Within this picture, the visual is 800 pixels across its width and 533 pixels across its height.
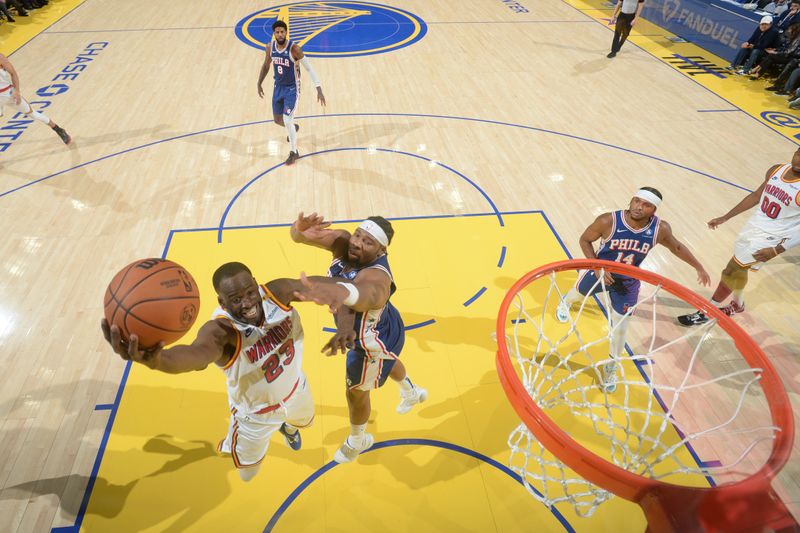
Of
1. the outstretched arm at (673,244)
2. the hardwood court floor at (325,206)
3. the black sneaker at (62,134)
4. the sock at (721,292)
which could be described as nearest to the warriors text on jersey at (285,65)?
the hardwood court floor at (325,206)

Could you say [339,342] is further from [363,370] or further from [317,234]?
[317,234]

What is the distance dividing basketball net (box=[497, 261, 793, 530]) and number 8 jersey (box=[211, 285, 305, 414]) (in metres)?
1.17

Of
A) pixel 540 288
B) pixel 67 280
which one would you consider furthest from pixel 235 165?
pixel 540 288

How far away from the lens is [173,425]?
11.8 feet

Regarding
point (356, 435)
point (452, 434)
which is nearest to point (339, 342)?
point (356, 435)

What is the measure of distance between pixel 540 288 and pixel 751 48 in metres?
8.68

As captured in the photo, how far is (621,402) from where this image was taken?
3.87 meters

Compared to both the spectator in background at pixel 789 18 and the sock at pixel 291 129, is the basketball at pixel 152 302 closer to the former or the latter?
the sock at pixel 291 129

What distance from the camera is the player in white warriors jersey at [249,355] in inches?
85.6

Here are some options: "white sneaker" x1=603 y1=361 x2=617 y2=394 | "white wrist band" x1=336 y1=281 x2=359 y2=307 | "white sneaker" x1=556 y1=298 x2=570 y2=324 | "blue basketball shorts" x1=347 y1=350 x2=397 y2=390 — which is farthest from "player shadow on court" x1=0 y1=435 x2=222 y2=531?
"white sneaker" x1=556 y1=298 x2=570 y2=324

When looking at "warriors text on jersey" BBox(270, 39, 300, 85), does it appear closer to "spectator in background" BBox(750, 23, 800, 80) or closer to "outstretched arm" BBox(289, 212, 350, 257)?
"outstretched arm" BBox(289, 212, 350, 257)

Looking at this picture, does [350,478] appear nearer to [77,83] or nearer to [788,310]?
[788,310]

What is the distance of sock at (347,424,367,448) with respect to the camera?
3264 millimetres

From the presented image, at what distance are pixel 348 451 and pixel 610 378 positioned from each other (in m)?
2.17
